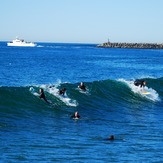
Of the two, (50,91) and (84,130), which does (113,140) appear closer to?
(84,130)

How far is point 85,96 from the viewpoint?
2945 centimetres

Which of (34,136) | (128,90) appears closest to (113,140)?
(34,136)

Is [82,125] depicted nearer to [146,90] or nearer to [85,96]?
[85,96]

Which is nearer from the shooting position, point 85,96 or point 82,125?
point 82,125

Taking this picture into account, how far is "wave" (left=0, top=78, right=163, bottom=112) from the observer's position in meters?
25.4

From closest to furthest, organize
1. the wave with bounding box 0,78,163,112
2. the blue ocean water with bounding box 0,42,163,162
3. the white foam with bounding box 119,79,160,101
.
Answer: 1. the blue ocean water with bounding box 0,42,163,162
2. the wave with bounding box 0,78,163,112
3. the white foam with bounding box 119,79,160,101

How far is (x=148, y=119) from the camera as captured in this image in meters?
23.9

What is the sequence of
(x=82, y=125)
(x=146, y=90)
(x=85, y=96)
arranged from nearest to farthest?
(x=82, y=125)
(x=85, y=96)
(x=146, y=90)

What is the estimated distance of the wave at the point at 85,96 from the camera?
1001 inches

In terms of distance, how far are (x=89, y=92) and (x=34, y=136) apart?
13.5 meters

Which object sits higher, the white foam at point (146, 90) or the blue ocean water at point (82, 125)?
the white foam at point (146, 90)

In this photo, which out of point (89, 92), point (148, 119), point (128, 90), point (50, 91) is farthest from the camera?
point (128, 90)

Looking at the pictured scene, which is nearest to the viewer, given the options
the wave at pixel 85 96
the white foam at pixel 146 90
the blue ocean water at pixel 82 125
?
the blue ocean water at pixel 82 125

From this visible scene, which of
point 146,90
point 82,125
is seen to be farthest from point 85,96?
point 82,125
